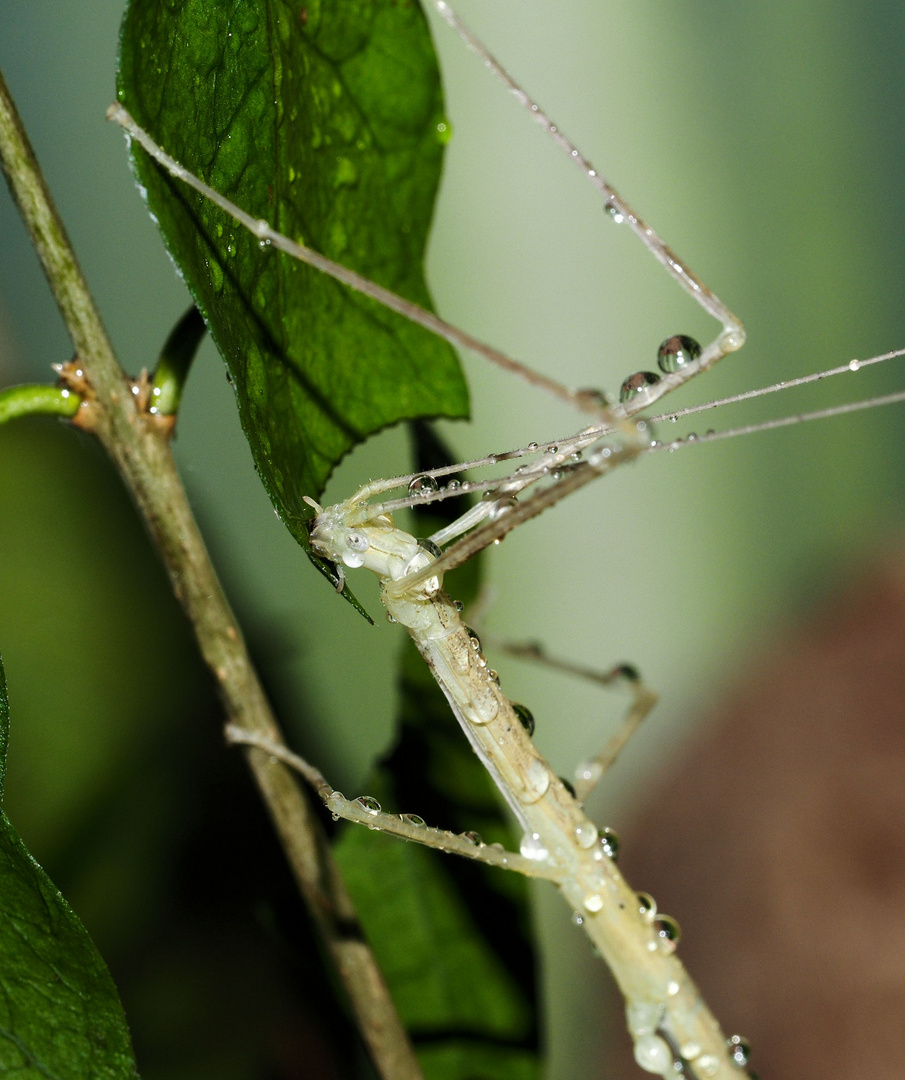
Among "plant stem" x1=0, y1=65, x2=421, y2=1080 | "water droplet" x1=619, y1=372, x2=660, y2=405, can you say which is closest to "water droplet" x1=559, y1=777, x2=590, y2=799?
"plant stem" x1=0, y1=65, x2=421, y2=1080

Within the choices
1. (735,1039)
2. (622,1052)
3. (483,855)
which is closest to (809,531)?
(622,1052)

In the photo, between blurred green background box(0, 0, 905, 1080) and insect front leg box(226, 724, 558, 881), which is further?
blurred green background box(0, 0, 905, 1080)

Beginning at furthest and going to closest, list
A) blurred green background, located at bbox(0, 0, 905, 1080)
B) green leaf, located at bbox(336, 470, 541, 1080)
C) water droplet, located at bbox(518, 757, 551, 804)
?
blurred green background, located at bbox(0, 0, 905, 1080) → green leaf, located at bbox(336, 470, 541, 1080) → water droplet, located at bbox(518, 757, 551, 804)

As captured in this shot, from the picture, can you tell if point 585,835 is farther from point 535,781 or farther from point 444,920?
point 444,920

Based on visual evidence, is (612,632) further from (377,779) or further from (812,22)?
(812,22)

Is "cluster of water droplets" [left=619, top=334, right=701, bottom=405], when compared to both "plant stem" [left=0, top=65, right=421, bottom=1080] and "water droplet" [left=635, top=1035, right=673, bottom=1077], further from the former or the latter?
"water droplet" [left=635, top=1035, right=673, bottom=1077]

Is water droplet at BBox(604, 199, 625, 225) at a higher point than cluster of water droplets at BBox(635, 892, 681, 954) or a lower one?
higher
